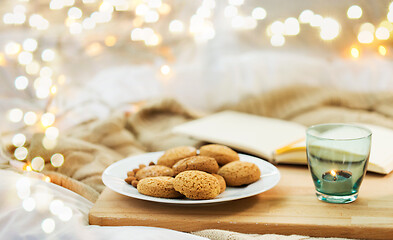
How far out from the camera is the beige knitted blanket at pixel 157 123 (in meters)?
1.07

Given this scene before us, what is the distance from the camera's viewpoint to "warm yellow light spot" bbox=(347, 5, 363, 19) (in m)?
1.43

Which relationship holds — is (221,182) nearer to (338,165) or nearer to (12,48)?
(338,165)

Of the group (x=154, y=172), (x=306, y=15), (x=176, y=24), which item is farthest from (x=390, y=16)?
(x=154, y=172)

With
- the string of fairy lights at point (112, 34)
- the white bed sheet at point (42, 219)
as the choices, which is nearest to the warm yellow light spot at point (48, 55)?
the string of fairy lights at point (112, 34)

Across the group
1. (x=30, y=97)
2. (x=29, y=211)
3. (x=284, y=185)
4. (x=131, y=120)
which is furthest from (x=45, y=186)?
(x=30, y=97)

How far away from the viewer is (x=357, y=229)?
2.44ft

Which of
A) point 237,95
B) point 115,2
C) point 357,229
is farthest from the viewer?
point 115,2

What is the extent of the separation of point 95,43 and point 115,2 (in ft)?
0.51

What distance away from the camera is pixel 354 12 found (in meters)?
1.44

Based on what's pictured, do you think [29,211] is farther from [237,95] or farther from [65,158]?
[237,95]

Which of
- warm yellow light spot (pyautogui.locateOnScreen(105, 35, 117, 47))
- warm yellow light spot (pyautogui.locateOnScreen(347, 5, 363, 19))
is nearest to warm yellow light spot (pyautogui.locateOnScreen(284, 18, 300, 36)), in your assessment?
warm yellow light spot (pyautogui.locateOnScreen(347, 5, 363, 19))

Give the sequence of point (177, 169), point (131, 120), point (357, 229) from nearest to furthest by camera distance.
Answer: point (357, 229) < point (177, 169) < point (131, 120)

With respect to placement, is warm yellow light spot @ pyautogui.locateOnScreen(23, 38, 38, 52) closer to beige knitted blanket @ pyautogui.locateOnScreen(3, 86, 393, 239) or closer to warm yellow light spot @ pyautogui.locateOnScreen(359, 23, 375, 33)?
beige knitted blanket @ pyautogui.locateOnScreen(3, 86, 393, 239)

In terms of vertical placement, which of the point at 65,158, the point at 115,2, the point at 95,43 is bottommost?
the point at 65,158
